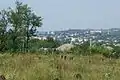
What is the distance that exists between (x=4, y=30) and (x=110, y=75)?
4399cm

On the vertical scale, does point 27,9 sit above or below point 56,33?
above

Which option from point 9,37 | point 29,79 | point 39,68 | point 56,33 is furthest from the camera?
point 56,33

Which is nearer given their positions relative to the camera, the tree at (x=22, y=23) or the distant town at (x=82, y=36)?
the tree at (x=22, y=23)

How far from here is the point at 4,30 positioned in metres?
50.2

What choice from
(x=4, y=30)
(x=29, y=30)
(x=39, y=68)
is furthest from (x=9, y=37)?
(x=39, y=68)

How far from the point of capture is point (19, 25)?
52.6m

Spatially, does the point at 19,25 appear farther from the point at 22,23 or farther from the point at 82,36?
the point at 82,36

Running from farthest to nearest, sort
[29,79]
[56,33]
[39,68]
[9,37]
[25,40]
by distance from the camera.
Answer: [56,33]
[25,40]
[9,37]
[39,68]
[29,79]

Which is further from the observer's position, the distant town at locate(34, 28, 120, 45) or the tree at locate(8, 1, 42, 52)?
the distant town at locate(34, 28, 120, 45)

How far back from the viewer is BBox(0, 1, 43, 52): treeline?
50350 mm

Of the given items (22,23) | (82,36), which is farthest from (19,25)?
(82,36)

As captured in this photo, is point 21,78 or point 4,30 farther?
point 4,30

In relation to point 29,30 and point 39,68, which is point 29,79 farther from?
point 29,30

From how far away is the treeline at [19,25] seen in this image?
165 ft
